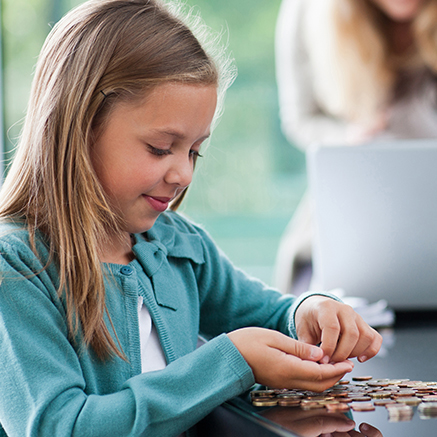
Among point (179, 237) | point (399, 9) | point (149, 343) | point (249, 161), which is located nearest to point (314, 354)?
point (149, 343)

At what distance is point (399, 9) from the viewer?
2.56 metres

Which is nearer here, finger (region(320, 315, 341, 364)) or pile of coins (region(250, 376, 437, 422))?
pile of coins (region(250, 376, 437, 422))

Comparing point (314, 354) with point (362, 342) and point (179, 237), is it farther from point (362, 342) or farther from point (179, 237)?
point (179, 237)

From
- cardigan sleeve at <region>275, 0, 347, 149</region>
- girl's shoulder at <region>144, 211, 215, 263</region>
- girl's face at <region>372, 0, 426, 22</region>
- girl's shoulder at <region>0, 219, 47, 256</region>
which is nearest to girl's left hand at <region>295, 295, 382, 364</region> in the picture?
girl's shoulder at <region>144, 211, 215, 263</region>

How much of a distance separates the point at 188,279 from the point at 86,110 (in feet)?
1.06

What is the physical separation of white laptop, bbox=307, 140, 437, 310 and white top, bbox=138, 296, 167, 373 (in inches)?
20.9

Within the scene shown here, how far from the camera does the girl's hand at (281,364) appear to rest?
64cm

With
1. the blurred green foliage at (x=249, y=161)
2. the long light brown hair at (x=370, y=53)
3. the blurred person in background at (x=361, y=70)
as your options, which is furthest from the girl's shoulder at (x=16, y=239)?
the blurred green foliage at (x=249, y=161)

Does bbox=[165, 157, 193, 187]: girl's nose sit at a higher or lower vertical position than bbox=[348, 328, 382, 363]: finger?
higher

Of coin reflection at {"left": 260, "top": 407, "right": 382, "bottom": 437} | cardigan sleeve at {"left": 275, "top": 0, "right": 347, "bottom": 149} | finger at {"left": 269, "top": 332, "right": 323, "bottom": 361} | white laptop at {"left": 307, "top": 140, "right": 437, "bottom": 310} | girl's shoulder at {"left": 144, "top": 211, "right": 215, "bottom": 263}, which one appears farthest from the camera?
cardigan sleeve at {"left": 275, "top": 0, "right": 347, "bottom": 149}

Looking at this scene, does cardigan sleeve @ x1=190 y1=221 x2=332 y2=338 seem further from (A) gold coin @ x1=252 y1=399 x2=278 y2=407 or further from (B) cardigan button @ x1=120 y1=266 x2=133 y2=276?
(A) gold coin @ x1=252 y1=399 x2=278 y2=407

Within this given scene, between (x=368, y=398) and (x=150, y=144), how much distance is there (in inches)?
15.8

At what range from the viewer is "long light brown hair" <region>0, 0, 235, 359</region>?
0.71 meters

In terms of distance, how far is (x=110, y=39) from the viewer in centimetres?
75
